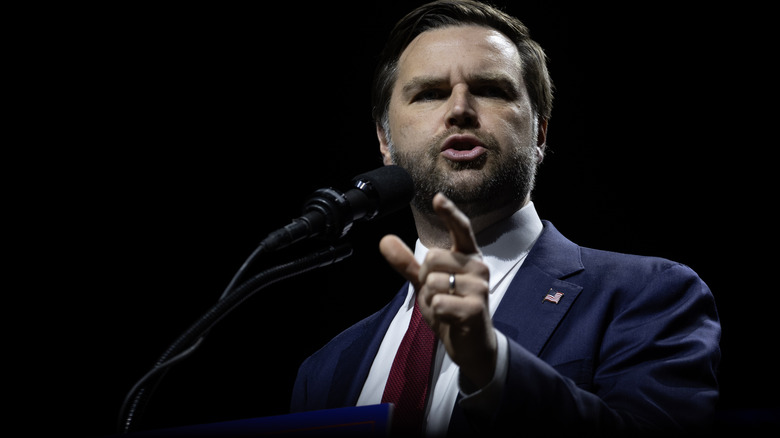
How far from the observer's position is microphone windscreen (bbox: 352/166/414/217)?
132cm

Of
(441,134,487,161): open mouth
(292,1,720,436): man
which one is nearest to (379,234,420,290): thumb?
(292,1,720,436): man

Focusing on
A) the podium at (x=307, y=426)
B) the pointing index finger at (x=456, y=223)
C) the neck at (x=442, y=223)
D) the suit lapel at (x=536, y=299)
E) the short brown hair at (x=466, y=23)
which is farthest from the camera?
the short brown hair at (x=466, y=23)

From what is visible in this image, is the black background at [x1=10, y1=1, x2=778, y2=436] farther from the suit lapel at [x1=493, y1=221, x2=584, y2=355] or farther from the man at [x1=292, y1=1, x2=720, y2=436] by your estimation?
the suit lapel at [x1=493, y1=221, x2=584, y2=355]

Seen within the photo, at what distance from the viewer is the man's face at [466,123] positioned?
70.7 inches

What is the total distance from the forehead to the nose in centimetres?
12

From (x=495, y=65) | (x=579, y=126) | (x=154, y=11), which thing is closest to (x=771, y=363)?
(x=579, y=126)

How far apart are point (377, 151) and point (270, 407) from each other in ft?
3.83

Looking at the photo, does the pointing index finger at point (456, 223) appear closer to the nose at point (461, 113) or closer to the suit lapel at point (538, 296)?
the suit lapel at point (538, 296)

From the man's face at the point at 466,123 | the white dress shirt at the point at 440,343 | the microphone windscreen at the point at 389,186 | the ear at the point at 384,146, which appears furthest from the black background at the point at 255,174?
the microphone windscreen at the point at 389,186

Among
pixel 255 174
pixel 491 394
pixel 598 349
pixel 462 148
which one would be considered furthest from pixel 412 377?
pixel 255 174

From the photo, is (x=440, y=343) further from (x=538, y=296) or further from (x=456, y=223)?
(x=456, y=223)

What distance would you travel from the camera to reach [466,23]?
2125 millimetres

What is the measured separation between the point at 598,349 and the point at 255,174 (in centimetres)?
173

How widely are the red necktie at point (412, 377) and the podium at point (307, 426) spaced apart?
1.78ft
